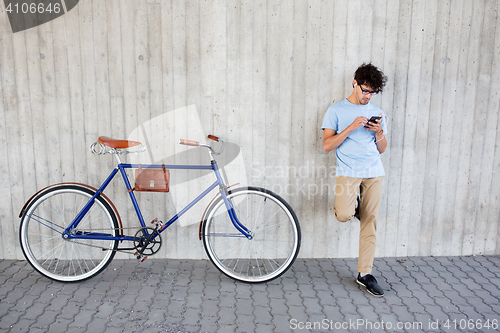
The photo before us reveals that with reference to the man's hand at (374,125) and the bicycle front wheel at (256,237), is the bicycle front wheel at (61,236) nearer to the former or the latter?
the bicycle front wheel at (256,237)

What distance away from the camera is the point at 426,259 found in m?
3.61

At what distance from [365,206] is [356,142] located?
0.56 metres

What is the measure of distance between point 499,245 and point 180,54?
149 inches

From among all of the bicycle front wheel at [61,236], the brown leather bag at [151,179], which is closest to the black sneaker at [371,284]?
the brown leather bag at [151,179]

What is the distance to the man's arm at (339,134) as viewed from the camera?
2.79 m

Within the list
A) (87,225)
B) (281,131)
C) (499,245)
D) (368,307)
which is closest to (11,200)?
(87,225)

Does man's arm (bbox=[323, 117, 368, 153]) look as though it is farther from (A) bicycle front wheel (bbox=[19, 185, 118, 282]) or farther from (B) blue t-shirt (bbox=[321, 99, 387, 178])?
(A) bicycle front wheel (bbox=[19, 185, 118, 282])

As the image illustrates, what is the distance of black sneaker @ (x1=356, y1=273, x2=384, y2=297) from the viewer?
9.51ft

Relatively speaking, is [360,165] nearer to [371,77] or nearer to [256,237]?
[371,77]

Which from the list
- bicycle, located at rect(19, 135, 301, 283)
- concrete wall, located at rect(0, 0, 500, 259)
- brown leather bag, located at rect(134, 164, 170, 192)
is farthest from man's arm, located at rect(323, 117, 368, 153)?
brown leather bag, located at rect(134, 164, 170, 192)

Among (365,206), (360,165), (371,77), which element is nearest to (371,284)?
(365,206)

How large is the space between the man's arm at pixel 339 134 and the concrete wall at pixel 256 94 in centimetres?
43

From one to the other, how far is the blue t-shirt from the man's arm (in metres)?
0.05

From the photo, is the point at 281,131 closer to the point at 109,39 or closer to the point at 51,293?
the point at 109,39
